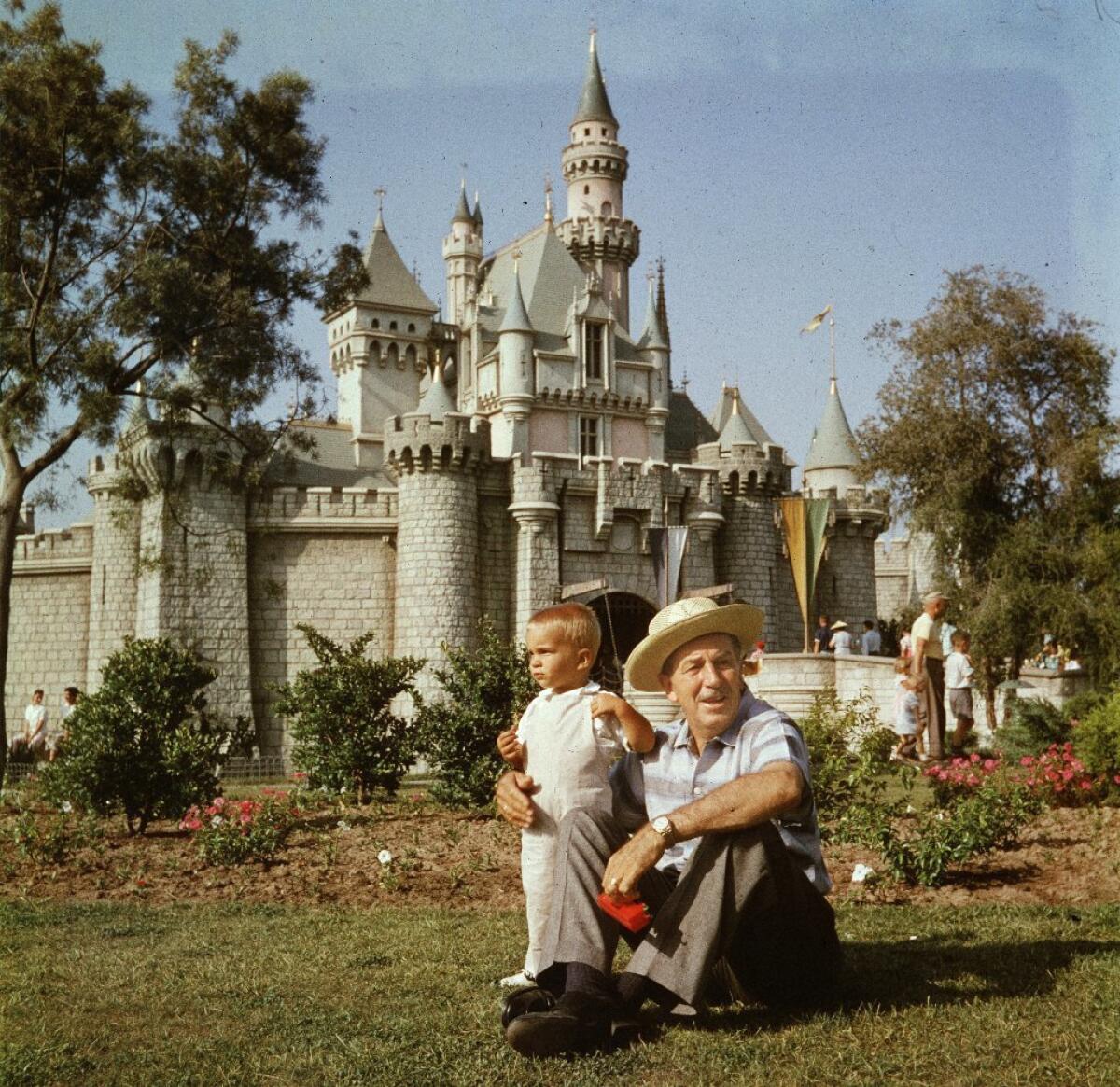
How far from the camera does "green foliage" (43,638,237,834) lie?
10477 millimetres

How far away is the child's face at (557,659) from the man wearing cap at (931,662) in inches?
374

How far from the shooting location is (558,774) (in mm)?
4660

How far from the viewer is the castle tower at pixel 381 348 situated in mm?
39000

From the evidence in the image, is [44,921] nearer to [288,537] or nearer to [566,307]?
[288,537]

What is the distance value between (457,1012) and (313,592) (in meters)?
24.7

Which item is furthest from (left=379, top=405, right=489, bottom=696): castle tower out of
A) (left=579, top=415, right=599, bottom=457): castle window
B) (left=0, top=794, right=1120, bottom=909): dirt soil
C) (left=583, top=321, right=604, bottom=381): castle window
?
(left=0, top=794, right=1120, bottom=909): dirt soil

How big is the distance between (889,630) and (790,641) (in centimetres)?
655

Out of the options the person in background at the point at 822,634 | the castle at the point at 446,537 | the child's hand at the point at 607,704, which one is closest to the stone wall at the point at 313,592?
the castle at the point at 446,537

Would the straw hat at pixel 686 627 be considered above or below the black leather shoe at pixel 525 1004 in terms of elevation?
above

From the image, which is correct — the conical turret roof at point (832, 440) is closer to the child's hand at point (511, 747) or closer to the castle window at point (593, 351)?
the castle window at point (593, 351)

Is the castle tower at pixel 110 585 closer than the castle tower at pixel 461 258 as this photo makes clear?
Yes

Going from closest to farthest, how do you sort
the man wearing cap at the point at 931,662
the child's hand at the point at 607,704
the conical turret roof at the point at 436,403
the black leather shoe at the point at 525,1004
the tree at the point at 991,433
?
1. the black leather shoe at the point at 525,1004
2. the child's hand at the point at 607,704
3. the man wearing cap at the point at 931,662
4. the tree at the point at 991,433
5. the conical turret roof at the point at 436,403

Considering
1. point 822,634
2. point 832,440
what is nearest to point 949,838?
point 822,634

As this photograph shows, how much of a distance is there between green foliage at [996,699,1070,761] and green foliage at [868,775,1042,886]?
4.27 metres
